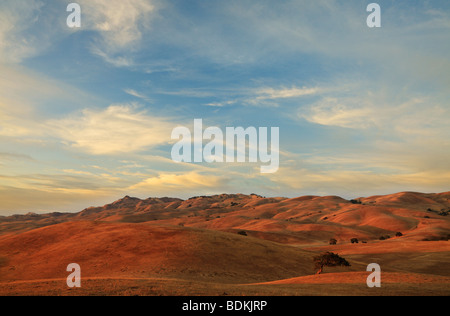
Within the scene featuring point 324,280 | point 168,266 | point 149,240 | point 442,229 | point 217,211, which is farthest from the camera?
point 217,211

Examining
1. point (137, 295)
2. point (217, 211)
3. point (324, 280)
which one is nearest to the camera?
point (137, 295)

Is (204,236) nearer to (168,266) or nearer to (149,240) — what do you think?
(149,240)

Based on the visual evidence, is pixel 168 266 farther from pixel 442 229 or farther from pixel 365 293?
pixel 442 229

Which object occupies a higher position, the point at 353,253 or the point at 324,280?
the point at 324,280

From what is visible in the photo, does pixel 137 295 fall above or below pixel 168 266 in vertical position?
above

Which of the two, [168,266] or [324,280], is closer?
[324,280]

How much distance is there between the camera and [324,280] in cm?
2442

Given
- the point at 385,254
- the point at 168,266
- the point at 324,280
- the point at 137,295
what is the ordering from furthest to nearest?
the point at 385,254 → the point at 168,266 → the point at 324,280 → the point at 137,295
